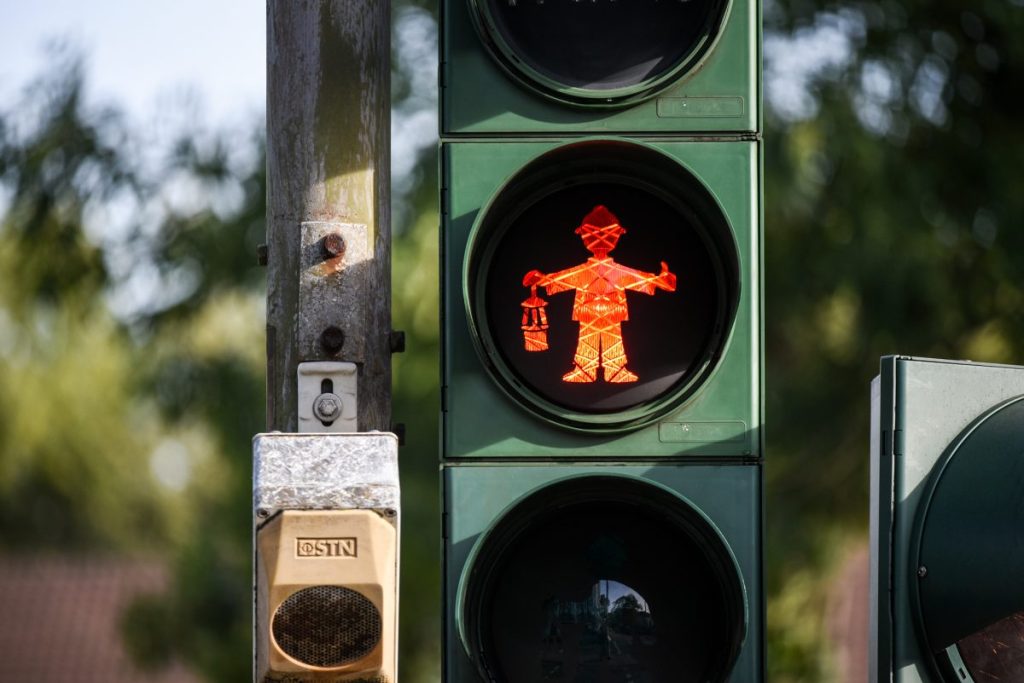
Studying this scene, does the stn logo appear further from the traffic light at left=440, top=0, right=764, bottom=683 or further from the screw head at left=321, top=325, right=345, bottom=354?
the screw head at left=321, top=325, right=345, bottom=354

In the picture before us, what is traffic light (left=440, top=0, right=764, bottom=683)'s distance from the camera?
3.38 meters

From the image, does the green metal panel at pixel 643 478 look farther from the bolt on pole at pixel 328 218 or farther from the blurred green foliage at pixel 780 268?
the blurred green foliage at pixel 780 268

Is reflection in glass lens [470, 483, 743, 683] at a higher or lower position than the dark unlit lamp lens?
lower

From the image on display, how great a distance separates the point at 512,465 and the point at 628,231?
57 cm

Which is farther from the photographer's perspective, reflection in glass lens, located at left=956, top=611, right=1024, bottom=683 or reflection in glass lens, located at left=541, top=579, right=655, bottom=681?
reflection in glass lens, located at left=541, top=579, right=655, bottom=681

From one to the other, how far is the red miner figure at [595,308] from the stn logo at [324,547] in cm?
71

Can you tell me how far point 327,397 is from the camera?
3426 mm

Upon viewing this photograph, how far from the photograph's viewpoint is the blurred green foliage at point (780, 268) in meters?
9.80

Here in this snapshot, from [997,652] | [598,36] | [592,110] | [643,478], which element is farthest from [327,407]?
[997,652]

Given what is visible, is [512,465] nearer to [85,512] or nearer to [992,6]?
[992,6]

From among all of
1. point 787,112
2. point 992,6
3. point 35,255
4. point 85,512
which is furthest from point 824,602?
point 85,512

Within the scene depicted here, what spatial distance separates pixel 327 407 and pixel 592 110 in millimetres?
828

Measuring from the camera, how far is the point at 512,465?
3387 mm

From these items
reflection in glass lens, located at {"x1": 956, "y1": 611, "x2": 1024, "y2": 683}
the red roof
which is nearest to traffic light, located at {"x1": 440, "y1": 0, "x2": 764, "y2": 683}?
reflection in glass lens, located at {"x1": 956, "y1": 611, "x2": 1024, "y2": 683}
